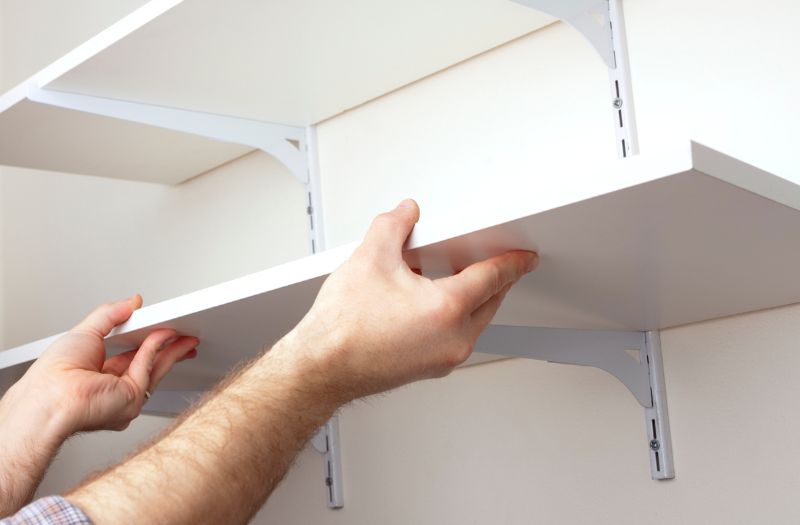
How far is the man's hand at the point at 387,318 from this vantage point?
2.24 feet

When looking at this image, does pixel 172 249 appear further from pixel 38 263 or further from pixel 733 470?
pixel 733 470

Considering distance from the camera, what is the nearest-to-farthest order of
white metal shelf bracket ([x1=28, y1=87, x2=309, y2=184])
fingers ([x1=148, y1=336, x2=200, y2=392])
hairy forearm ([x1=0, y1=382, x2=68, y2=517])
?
hairy forearm ([x1=0, y1=382, x2=68, y2=517]) < fingers ([x1=148, y1=336, x2=200, y2=392]) < white metal shelf bracket ([x1=28, y1=87, x2=309, y2=184])

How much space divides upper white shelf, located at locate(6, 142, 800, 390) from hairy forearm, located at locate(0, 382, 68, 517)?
0.11m

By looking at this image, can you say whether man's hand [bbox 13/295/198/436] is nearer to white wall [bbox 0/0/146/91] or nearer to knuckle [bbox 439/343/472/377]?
knuckle [bbox 439/343/472/377]

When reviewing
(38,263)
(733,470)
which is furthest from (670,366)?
(38,263)

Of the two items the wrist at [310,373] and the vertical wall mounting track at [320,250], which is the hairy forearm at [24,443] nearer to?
the wrist at [310,373]

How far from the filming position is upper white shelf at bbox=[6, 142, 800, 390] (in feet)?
2.02

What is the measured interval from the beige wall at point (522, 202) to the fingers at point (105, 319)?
0.98ft

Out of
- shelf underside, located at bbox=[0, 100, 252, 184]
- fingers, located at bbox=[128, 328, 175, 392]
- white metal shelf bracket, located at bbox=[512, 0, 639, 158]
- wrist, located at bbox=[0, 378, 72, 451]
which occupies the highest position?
shelf underside, located at bbox=[0, 100, 252, 184]

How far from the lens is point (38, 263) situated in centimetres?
213

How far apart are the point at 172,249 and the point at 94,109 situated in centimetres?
52

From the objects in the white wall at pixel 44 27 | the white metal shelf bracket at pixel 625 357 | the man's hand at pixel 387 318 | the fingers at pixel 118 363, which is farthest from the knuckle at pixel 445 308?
the white wall at pixel 44 27

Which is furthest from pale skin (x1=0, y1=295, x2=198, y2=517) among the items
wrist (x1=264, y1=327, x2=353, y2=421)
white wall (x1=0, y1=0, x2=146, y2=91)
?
white wall (x1=0, y1=0, x2=146, y2=91)

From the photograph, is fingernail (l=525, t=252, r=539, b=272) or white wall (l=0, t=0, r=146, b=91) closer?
fingernail (l=525, t=252, r=539, b=272)
